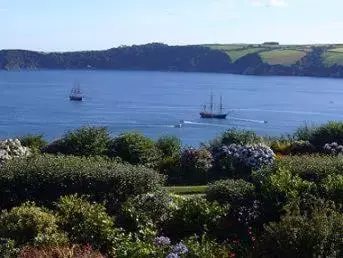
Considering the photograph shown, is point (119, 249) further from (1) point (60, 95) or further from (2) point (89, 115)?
(1) point (60, 95)

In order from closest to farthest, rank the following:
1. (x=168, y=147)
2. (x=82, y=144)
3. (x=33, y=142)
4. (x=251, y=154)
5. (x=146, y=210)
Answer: (x=146, y=210), (x=251, y=154), (x=82, y=144), (x=168, y=147), (x=33, y=142)

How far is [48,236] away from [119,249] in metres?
1.27

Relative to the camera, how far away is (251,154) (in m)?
18.2

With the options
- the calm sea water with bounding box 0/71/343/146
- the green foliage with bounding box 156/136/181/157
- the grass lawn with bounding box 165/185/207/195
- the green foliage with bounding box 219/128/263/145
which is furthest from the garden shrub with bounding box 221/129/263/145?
the calm sea water with bounding box 0/71/343/146

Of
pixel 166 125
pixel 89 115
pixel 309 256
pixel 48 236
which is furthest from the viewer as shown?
pixel 89 115

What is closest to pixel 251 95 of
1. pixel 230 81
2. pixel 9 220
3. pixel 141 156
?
pixel 230 81

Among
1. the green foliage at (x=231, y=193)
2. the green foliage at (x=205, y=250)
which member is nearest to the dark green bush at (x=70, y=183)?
the green foliage at (x=231, y=193)

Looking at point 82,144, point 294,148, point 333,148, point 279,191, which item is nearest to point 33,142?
point 82,144

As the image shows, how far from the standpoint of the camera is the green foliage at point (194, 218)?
1113 cm

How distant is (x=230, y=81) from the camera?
18625 cm

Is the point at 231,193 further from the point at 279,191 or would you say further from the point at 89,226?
the point at 89,226

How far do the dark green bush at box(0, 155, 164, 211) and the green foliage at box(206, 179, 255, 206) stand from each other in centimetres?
110

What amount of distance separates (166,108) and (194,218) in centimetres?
9663

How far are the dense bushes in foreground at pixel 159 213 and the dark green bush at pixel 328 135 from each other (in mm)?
7402
